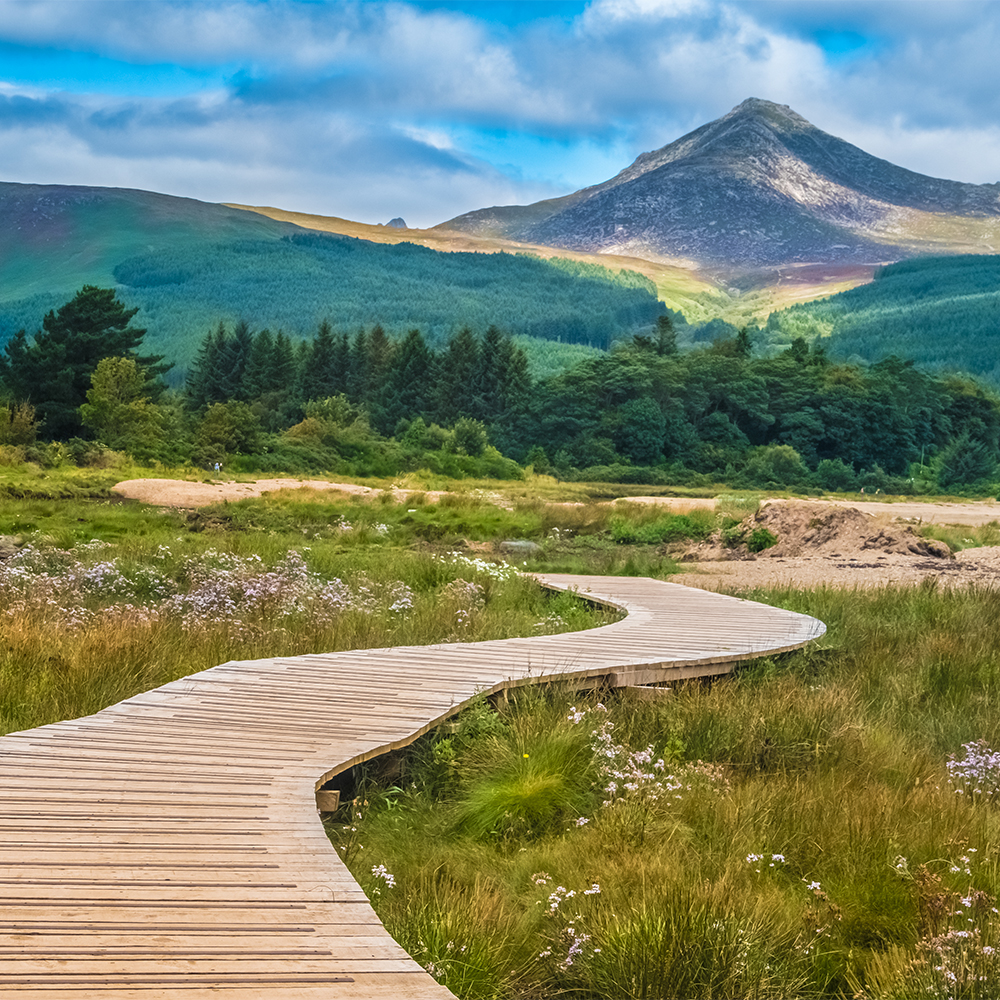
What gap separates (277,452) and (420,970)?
44090mm

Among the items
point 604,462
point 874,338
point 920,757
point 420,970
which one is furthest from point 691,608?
point 874,338

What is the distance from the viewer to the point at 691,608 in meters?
10.8

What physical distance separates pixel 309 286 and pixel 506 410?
351 feet

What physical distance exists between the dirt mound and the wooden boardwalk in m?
12.9

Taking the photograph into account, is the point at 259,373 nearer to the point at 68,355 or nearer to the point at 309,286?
the point at 68,355

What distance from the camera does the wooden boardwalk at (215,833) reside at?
9.46 ft

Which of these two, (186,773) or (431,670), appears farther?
(431,670)

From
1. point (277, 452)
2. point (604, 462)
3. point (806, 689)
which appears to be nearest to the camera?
point (806, 689)

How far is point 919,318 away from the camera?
13275cm

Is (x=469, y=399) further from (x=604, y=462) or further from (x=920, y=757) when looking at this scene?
(x=920, y=757)

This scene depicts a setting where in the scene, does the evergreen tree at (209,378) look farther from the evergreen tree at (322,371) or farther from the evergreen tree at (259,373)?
the evergreen tree at (322,371)

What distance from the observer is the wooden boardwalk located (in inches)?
114

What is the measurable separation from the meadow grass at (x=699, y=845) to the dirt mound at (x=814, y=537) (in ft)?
38.5

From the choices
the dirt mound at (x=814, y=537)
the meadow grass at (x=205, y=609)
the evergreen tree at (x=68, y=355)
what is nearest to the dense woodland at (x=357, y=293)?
the evergreen tree at (x=68, y=355)
